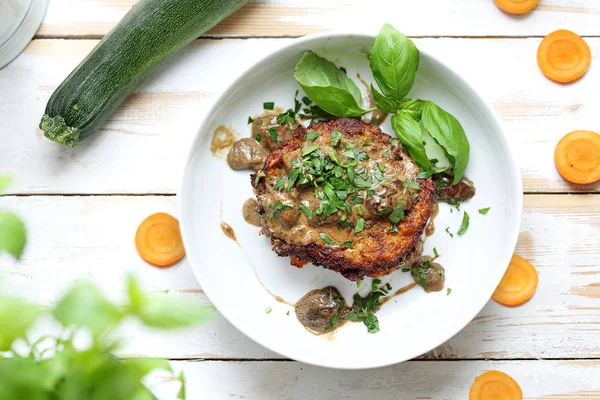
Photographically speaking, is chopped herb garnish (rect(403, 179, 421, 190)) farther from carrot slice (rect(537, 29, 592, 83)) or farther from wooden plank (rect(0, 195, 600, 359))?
carrot slice (rect(537, 29, 592, 83))

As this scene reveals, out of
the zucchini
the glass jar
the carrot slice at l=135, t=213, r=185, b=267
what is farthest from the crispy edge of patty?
the glass jar

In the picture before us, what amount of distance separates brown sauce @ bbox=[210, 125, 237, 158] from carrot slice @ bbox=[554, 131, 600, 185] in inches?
58.9

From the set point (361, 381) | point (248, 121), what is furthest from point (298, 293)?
point (248, 121)

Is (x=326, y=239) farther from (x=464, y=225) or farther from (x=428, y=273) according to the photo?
(x=464, y=225)

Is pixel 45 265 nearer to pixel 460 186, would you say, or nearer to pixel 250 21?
pixel 250 21

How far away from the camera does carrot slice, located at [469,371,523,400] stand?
9.67ft

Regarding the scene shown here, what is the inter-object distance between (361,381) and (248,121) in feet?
4.26

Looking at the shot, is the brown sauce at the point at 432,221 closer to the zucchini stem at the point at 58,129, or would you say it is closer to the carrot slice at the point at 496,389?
the carrot slice at the point at 496,389

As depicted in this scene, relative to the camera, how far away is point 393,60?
101 inches

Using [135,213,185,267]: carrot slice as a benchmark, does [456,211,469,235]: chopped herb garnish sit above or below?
below

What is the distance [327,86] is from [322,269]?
807 mm

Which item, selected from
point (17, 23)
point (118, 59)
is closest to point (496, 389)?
point (118, 59)

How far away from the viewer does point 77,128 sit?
282cm

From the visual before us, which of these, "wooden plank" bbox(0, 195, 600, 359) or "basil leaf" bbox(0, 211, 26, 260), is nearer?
"basil leaf" bbox(0, 211, 26, 260)
